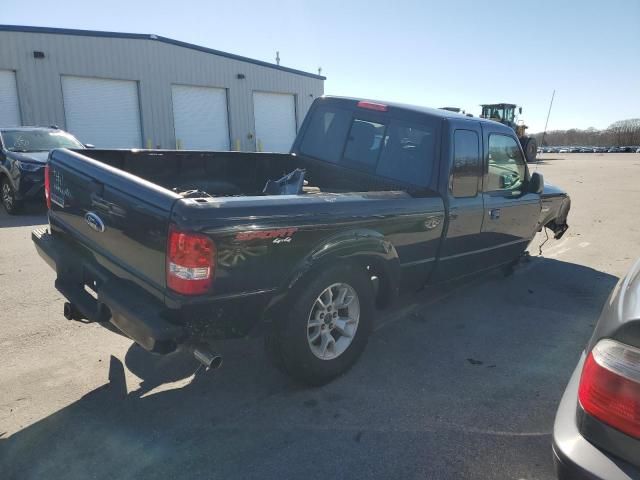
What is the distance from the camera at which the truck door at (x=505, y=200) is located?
4.42 metres

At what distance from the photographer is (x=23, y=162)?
28.3ft

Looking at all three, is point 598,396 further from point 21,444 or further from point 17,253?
point 17,253

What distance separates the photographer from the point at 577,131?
344 ft

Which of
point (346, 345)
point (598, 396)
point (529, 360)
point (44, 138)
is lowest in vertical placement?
point (529, 360)

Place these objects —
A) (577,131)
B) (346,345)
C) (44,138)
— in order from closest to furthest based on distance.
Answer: (346,345) → (44,138) → (577,131)

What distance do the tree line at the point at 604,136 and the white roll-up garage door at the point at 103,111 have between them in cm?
8018

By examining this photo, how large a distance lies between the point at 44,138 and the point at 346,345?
9.30m

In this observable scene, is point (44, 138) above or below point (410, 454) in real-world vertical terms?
above

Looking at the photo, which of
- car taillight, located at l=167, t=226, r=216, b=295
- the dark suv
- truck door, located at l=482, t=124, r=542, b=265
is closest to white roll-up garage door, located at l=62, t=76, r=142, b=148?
the dark suv

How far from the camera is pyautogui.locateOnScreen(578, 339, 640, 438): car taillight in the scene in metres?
1.54

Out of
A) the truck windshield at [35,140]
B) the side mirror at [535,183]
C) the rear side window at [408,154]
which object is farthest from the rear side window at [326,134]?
the truck windshield at [35,140]

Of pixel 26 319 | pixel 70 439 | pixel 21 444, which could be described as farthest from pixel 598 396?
pixel 26 319

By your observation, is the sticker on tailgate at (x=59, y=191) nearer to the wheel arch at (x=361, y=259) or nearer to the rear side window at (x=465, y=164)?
the wheel arch at (x=361, y=259)

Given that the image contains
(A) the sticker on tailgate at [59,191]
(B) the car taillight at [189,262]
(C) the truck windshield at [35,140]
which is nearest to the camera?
(B) the car taillight at [189,262]
